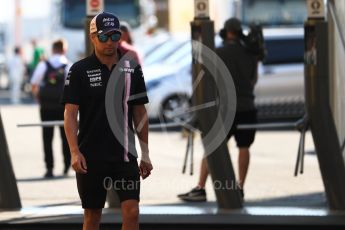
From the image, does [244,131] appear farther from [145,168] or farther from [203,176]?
[145,168]

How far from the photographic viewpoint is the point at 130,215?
286 inches

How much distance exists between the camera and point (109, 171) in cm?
742

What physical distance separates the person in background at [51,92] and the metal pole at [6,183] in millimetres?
4392

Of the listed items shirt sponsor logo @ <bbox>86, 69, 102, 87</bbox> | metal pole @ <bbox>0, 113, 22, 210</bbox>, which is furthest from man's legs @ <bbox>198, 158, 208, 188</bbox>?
shirt sponsor logo @ <bbox>86, 69, 102, 87</bbox>

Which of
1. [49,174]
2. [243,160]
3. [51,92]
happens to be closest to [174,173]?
[49,174]

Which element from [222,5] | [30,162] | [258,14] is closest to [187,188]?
[30,162]

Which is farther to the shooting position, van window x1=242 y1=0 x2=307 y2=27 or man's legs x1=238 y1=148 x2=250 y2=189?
van window x1=242 y1=0 x2=307 y2=27

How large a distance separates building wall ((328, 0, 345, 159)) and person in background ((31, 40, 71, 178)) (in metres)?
4.39

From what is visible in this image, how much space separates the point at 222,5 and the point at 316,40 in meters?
17.7

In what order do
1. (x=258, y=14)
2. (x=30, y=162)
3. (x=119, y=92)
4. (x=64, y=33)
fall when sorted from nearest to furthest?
(x=119, y=92) < (x=30, y=162) < (x=258, y=14) < (x=64, y=33)

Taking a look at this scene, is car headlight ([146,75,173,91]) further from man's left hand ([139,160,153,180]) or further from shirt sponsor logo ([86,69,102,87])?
shirt sponsor logo ([86,69,102,87])

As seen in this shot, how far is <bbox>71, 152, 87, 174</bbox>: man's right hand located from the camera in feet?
23.7

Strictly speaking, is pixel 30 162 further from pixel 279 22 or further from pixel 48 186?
pixel 279 22

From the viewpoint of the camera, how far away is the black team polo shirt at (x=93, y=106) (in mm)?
7336
